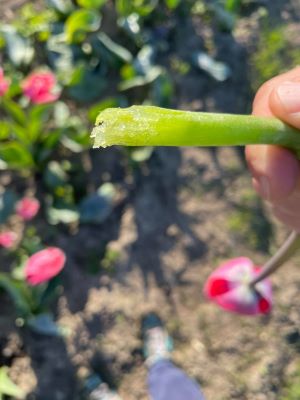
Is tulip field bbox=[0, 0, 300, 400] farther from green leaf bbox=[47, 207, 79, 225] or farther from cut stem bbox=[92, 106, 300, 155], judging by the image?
cut stem bbox=[92, 106, 300, 155]

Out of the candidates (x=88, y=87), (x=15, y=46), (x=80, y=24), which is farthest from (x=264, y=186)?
(x=15, y=46)

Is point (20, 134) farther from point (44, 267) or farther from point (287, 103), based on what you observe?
point (287, 103)

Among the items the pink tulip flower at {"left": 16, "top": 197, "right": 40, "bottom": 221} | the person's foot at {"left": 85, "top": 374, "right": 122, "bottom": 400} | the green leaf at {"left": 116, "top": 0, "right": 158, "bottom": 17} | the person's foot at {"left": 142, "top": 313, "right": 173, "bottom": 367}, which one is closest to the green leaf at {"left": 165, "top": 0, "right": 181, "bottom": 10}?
the green leaf at {"left": 116, "top": 0, "right": 158, "bottom": 17}

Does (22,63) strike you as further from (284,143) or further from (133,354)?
(284,143)

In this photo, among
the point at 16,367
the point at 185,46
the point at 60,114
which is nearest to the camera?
the point at 16,367

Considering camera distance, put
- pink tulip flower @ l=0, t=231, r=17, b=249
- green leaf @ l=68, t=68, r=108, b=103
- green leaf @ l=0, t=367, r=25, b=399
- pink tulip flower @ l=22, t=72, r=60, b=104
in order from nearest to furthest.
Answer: green leaf @ l=0, t=367, r=25, b=399
pink tulip flower @ l=0, t=231, r=17, b=249
pink tulip flower @ l=22, t=72, r=60, b=104
green leaf @ l=68, t=68, r=108, b=103

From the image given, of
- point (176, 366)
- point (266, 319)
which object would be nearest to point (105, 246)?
point (176, 366)

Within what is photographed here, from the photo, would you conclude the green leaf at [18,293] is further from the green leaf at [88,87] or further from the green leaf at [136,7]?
the green leaf at [136,7]
